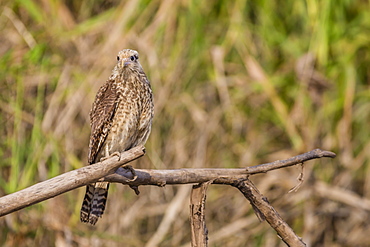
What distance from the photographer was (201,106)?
214 inches

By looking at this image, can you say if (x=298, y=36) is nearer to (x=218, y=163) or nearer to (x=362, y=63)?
(x=362, y=63)

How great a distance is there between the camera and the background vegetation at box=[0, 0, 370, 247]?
15.8 feet

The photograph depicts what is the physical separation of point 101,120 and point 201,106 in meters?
2.12

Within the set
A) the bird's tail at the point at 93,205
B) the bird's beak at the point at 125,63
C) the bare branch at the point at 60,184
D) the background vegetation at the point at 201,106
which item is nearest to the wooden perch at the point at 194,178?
the bare branch at the point at 60,184

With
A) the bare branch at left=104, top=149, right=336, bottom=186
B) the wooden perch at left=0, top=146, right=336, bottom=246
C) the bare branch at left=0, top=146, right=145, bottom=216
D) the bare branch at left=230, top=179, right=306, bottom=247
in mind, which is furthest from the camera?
the bare branch at left=230, top=179, right=306, bottom=247

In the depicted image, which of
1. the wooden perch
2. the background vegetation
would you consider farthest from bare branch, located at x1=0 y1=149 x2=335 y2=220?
the background vegetation

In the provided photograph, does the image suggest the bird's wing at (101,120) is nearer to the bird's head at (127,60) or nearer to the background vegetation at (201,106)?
the bird's head at (127,60)

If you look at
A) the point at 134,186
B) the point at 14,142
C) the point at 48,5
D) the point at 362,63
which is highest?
the point at 48,5

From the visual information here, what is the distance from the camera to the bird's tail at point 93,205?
10.8 ft

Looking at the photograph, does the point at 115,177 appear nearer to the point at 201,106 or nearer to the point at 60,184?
the point at 60,184

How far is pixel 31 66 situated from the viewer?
4828 mm

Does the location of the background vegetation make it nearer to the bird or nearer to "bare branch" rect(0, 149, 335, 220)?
the bird

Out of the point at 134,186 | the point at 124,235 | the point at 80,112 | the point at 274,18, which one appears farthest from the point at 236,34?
the point at 134,186

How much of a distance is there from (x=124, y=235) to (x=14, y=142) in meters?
1.04
